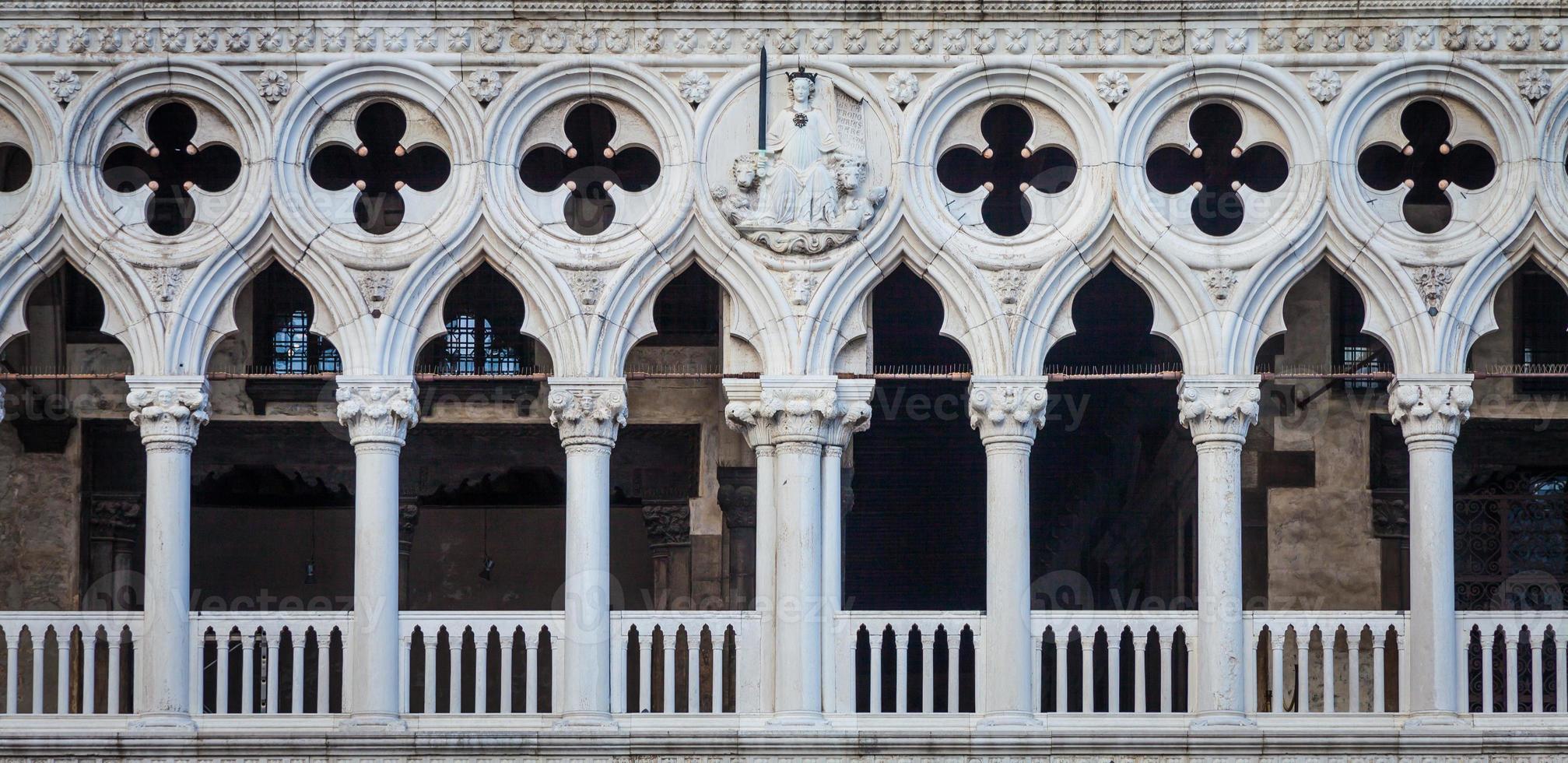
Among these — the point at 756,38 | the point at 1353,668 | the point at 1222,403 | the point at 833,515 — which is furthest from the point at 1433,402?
the point at 756,38

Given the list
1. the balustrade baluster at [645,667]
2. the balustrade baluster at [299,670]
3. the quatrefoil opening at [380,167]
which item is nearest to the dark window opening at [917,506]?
the quatrefoil opening at [380,167]

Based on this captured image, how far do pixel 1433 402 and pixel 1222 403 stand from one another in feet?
4.77

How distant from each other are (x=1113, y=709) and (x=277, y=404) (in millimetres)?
8077

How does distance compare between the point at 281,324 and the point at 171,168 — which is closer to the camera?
the point at 171,168

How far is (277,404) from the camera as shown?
26750 mm

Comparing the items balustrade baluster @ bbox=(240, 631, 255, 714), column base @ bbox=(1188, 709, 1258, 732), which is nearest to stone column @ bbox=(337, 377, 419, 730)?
balustrade baluster @ bbox=(240, 631, 255, 714)

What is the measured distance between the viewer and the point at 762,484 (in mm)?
22828

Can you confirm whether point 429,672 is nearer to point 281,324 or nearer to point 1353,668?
point 281,324

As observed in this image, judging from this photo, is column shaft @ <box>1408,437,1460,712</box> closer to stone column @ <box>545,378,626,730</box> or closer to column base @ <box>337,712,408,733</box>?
stone column @ <box>545,378,626,730</box>

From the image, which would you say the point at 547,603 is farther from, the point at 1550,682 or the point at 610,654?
the point at 1550,682

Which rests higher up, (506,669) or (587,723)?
(506,669)

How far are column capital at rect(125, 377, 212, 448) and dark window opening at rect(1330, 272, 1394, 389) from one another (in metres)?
9.22

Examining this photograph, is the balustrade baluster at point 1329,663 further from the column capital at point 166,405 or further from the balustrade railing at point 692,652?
the column capital at point 166,405

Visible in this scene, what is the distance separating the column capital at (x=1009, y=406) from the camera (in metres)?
22.5
